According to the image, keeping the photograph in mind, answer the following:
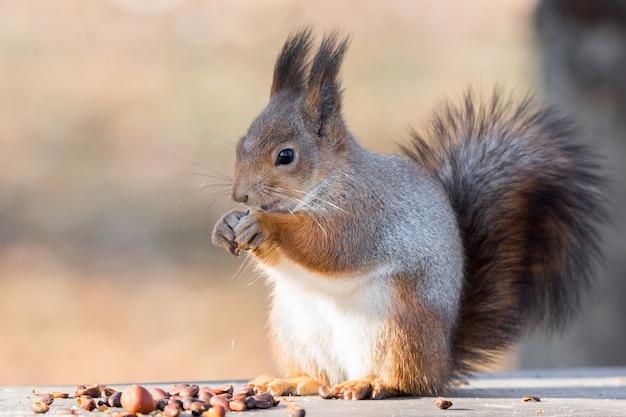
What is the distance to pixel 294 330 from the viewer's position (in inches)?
106

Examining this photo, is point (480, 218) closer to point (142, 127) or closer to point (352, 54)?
point (142, 127)

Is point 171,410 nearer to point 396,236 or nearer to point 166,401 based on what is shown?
point 166,401

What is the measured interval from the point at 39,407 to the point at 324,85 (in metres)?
1.00

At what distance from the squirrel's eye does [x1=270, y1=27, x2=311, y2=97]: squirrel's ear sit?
224mm

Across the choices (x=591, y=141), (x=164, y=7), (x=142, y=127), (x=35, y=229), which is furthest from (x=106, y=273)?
(x=591, y=141)

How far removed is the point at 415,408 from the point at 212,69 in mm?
6354

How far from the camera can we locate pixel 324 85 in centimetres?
267

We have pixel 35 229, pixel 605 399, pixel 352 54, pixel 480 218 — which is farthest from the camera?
pixel 352 54

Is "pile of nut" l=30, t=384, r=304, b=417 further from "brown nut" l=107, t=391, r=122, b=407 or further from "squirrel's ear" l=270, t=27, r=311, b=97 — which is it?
"squirrel's ear" l=270, t=27, r=311, b=97

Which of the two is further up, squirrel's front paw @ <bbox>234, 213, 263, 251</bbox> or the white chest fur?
squirrel's front paw @ <bbox>234, 213, 263, 251</bbox>

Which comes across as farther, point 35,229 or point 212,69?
point 212,69

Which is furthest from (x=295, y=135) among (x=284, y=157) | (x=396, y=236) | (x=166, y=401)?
(x=166, y=401)

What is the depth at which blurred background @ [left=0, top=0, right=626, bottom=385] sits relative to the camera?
13.8 feet

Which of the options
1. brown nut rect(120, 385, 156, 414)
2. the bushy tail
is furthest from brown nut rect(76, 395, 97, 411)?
the bushy tail
